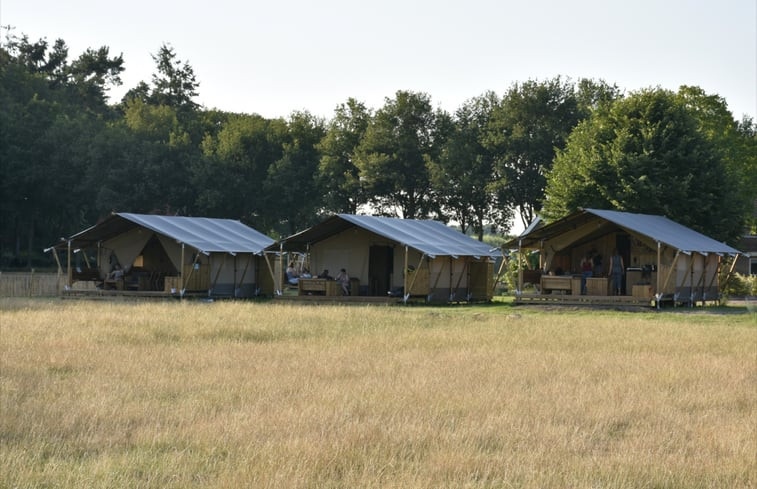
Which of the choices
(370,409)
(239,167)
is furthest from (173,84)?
(370,409)

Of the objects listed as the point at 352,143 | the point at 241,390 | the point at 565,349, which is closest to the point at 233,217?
the point at 352,143

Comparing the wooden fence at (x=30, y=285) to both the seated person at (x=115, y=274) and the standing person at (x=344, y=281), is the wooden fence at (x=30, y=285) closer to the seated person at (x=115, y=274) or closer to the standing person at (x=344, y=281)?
the seated person at (x=115, y=274)

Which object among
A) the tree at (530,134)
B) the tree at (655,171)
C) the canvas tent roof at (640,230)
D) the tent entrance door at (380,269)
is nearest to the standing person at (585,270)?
the canvas tent roof at (640,230)

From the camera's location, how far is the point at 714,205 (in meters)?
42.6

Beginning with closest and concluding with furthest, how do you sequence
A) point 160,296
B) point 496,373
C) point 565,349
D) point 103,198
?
1. point 496,373
2. point 565,349
3. point 160,296
4. point 103,198

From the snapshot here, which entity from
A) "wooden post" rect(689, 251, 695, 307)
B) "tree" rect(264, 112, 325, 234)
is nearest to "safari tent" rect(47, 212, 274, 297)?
"wooden post" rect(689, 251, 695, 307)

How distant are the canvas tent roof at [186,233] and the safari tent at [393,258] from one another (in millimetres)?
2425

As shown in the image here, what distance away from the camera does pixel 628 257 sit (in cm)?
3528

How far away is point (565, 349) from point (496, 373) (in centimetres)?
449

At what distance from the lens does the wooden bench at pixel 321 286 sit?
119ft

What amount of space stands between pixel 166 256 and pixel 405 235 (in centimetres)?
1018

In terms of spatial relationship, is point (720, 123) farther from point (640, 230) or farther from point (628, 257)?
point (640, 230)

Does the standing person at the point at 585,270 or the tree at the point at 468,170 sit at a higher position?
the tree at the point at 468,170

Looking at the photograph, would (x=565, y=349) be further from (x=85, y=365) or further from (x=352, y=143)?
(x=352, y=143)
